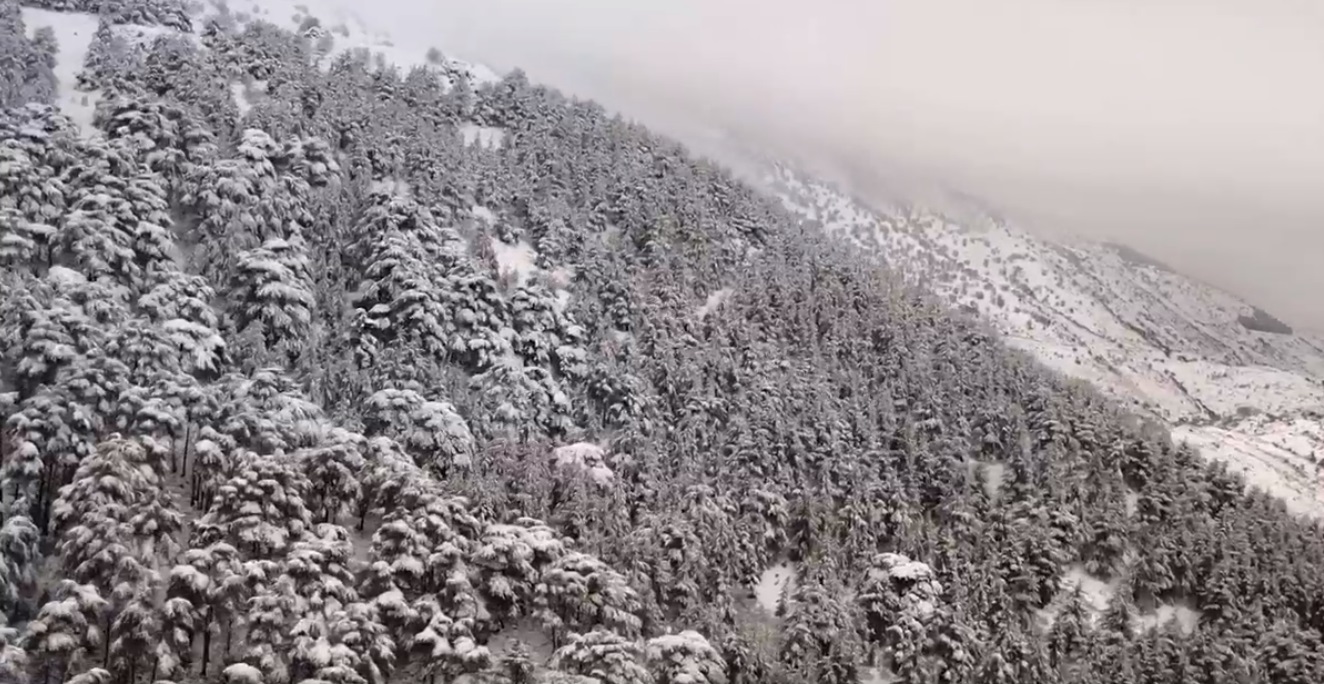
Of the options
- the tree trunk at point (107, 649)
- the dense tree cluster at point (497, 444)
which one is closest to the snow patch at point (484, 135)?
the dense tree cluster at point (497, 444)

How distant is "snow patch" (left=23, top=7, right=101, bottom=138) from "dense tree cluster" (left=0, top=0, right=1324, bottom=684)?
2159mm

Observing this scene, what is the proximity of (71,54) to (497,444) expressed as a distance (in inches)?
2290

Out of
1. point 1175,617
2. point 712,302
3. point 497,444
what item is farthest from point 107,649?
point 1175,617

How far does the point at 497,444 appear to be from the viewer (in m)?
60.6

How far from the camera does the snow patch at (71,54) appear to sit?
243 ft

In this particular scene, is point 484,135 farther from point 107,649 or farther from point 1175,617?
point 1175,617

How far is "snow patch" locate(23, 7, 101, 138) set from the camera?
74.1 meters

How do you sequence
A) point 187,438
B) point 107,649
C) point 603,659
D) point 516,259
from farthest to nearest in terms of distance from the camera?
point 516,259
point 187,438
point 603,659
point 107,649

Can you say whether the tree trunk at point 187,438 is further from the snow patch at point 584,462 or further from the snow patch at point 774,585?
the snow patch at point 774,585

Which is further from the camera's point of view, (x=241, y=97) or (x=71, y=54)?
(x=241, y=97)

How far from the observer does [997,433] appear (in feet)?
259

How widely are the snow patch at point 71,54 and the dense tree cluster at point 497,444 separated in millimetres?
2159

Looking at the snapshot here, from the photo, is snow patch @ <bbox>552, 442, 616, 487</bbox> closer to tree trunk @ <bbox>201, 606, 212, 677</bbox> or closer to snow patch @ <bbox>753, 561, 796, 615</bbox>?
snow patch @ <bbox>753, 561, 796, 615</bbox>

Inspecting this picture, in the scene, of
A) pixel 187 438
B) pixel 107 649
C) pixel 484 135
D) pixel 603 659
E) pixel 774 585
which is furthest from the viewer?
pixel 484 135
